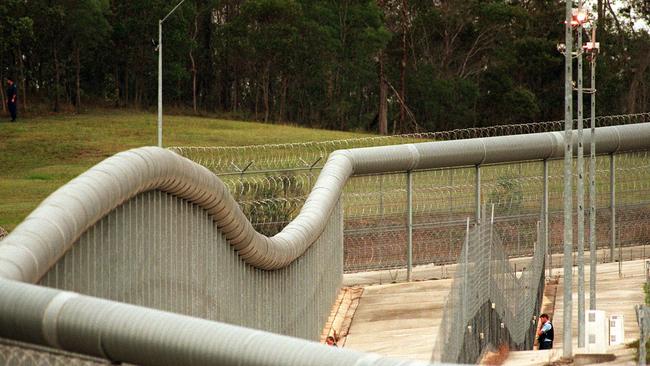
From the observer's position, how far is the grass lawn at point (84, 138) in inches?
1663

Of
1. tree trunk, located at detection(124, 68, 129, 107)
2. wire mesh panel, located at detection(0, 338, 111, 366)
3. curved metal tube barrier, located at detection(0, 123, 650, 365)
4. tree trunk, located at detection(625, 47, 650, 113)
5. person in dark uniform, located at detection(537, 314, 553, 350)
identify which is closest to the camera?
→ curved metal tube barrier, located at detection(0, 123, 650, 365)

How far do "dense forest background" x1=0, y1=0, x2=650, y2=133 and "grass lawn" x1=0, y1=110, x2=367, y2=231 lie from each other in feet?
15.5

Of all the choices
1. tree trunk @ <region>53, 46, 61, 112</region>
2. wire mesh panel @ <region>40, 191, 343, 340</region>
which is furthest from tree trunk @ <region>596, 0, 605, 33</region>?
wire mesh panel @ <region>40, 191, 343, 340</region>

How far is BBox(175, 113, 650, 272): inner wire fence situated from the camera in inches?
1224

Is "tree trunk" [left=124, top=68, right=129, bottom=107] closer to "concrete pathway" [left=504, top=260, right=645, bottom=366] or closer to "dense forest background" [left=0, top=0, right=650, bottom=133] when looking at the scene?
"dense forest background" [left=0, top=0, right=650, bottom=133]

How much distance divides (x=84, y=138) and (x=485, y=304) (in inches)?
1367

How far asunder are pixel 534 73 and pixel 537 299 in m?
45.0

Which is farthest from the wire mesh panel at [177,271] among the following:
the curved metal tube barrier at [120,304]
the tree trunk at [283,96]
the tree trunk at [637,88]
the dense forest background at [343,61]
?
the tree trunk at [637,88]

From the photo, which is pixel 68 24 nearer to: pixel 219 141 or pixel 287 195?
pixel 219 141

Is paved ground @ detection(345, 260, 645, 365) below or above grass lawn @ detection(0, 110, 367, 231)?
below

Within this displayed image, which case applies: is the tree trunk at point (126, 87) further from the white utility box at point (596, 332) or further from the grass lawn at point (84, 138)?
the white utility box at point (596, 332)

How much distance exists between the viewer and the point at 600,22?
73.1 m

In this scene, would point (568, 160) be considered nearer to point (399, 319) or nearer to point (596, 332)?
point (596, 332)

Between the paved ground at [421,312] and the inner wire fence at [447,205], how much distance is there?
1013 millimetres
